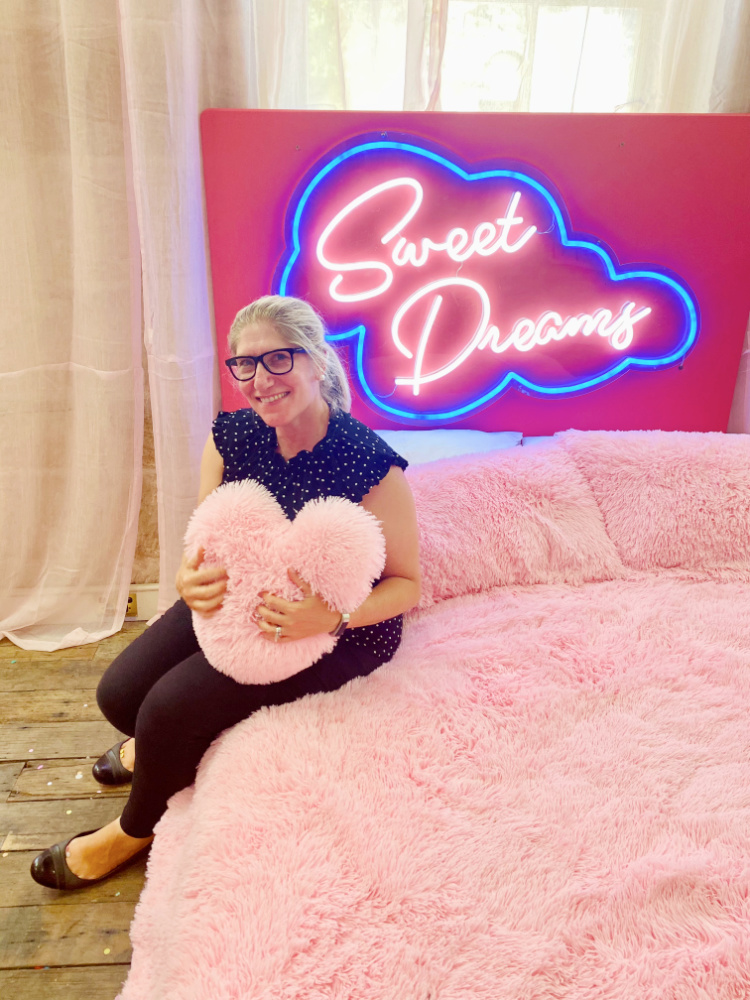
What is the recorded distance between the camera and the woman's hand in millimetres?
1208

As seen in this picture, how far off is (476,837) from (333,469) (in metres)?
0.68

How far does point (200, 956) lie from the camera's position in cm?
87

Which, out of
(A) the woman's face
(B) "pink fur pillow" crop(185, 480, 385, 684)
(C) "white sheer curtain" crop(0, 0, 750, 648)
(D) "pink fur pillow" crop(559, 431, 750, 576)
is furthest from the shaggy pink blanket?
(C) "white sheer curtain" crop(0, 0, 750, 648)

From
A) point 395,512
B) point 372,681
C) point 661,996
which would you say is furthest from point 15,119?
point 661,996

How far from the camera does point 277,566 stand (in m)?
1.18

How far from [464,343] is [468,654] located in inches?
36.6

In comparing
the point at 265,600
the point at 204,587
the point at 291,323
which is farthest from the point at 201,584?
the point at 291,323

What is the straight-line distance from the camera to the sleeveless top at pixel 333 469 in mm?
1311

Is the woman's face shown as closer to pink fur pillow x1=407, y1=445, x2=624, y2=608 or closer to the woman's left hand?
the woman's left hand

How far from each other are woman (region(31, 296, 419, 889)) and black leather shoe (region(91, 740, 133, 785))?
0.71 ft

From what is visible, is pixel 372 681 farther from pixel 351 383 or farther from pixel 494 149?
pixel 494 149

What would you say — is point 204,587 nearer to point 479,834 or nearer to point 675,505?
point 479,834

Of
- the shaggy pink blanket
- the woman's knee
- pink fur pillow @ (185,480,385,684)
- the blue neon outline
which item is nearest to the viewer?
the shaggy pink blanket

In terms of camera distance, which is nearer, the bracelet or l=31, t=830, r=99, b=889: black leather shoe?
the bracelet
